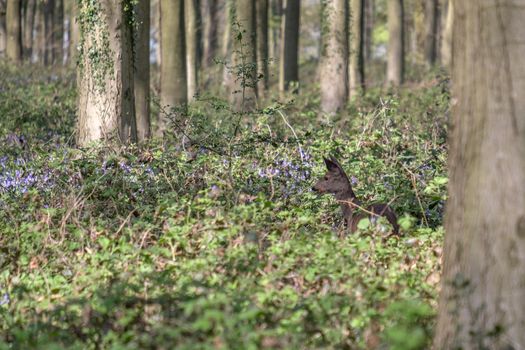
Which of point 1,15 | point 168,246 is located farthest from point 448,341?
point 1,15

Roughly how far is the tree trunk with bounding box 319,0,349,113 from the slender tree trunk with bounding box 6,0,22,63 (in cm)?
1104

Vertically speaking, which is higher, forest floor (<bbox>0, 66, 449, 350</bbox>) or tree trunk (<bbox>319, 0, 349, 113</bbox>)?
tree trunk (<bbox>319, 0, 349, 113</bbox>)

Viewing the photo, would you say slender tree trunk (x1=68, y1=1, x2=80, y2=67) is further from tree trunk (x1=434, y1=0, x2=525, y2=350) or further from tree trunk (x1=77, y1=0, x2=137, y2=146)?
tree trunk (x1=434, y1=0, x2=525, y2=350)

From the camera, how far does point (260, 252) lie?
606 centimetres

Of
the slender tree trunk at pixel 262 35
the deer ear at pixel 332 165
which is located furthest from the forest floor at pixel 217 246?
the slender tree trunk at pixel 262 35

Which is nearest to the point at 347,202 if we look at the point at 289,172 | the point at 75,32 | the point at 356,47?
the point at 289,172

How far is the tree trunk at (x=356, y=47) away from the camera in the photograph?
2038 cm

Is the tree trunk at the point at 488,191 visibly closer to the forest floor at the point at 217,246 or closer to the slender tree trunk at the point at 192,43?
the forest floor at the point at 217,246

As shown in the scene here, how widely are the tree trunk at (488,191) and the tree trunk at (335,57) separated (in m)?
12.4

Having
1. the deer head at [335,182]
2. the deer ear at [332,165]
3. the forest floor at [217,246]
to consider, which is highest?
the deer ear at [332,165]

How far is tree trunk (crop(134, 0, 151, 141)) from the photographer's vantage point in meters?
12.7

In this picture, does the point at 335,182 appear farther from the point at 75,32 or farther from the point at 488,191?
the point at 75,32

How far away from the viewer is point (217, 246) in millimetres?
5938

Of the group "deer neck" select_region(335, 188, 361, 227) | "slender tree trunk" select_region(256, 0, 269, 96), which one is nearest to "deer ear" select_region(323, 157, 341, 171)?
"deer neck" select_region(335, 188, 361, 227)
